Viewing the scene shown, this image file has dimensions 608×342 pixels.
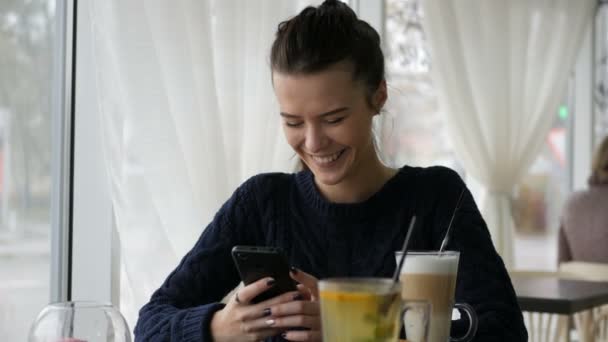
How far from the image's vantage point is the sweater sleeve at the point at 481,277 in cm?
162

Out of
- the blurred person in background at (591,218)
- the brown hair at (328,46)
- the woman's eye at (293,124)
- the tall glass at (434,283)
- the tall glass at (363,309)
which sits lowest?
the blurred person in background at (591,218)

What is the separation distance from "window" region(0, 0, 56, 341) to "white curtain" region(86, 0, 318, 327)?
0.18 metres

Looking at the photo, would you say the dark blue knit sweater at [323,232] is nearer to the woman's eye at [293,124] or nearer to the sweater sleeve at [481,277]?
the sweater sleeve at [481,277]

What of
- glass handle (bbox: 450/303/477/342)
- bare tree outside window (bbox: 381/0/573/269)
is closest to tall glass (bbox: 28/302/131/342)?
glass handle (bbox: 450/303/477/342)

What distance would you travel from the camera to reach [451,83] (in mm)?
5035

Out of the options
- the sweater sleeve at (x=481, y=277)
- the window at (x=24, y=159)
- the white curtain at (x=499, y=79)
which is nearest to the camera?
the sweater sleeve at (x=481, y=277)

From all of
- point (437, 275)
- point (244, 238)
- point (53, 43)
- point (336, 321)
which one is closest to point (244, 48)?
point (53, 43)

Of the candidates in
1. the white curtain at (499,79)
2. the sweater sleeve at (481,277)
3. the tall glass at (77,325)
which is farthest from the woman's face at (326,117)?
the white curtain at (499,79)

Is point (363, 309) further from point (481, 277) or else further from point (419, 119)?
point (419, 119)

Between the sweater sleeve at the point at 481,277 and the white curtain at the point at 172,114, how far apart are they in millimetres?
1219

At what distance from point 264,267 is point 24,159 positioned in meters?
1.52

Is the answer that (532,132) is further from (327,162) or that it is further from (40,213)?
(327,162)

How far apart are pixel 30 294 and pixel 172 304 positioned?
1.08 metres

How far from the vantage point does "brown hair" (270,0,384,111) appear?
169 cm
